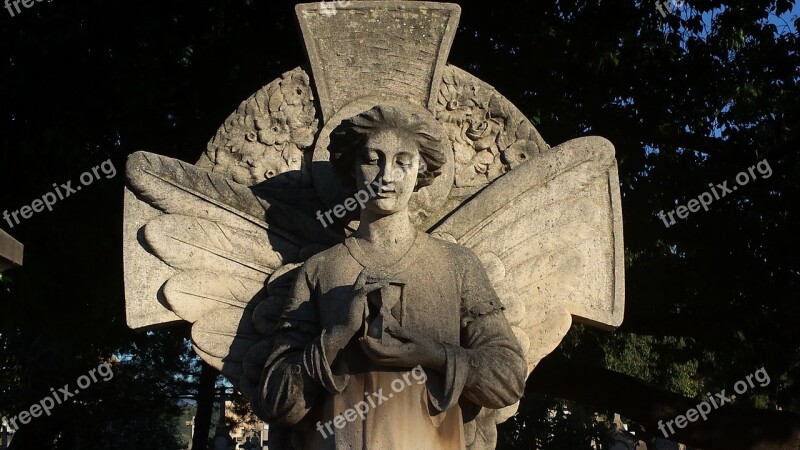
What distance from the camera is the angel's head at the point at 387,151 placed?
5.39 meters

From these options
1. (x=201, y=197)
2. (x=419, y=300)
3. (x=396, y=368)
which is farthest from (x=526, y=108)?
(x=396, y=368)

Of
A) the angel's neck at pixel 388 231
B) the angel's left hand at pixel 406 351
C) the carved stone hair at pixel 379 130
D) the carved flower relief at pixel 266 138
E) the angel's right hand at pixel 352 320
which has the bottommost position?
the angel's left hand at pixel 406 351

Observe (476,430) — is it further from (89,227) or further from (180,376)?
(180,376)

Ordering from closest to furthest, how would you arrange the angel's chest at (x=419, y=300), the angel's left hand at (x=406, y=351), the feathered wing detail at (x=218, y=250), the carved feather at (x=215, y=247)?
the angel's left hand at (x=406, y=351), the angel's chest at (x=419, y=300), the feathered wing detail at (x=218, y=250), the carved feather at (x=215, y=247)

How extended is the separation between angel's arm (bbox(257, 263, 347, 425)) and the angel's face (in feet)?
1.93

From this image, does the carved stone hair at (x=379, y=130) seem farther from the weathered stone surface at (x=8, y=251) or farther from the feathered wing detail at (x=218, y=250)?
the weathered stone surface at (x=8, y=251)

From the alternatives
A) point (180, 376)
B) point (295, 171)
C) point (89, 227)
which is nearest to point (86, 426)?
point (180, 376)

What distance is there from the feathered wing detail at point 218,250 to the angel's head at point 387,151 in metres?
0.62

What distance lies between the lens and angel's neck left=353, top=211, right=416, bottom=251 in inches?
219

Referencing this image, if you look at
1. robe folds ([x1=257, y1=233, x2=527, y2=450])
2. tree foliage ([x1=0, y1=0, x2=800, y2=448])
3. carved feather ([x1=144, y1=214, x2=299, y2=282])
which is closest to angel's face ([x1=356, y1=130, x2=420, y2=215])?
robe folds ([x1=257, y1=233, x2=527, y2=450])

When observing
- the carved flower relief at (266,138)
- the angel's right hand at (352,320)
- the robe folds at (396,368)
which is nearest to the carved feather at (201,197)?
the carved flower relief at (266,138)

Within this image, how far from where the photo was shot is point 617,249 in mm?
6020

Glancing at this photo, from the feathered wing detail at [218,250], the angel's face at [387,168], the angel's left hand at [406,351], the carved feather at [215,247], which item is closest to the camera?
the angel's left hand at [406,351]

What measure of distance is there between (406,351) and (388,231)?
815 millimetres
